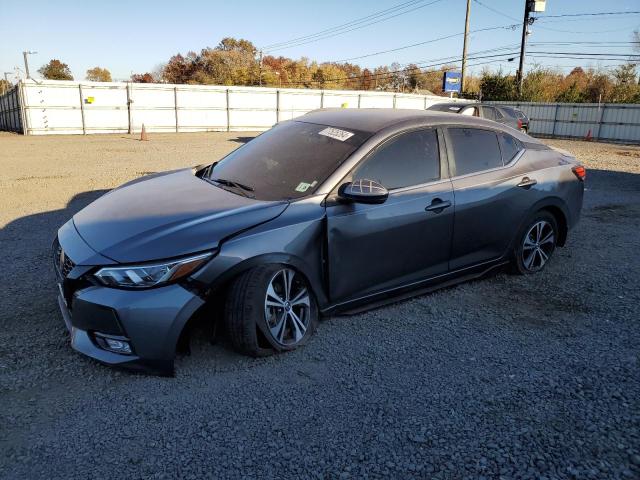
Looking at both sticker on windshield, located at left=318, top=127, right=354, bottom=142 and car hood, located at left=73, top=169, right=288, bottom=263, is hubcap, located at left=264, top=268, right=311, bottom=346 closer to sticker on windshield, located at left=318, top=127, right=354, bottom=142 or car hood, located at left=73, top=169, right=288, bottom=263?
car hood, located at left=73, top=169, right=288, bottom=263

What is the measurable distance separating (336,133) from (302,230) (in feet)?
3.56

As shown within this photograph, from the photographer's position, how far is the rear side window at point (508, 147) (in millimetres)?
4684

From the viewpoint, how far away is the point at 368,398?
2998 millimetres

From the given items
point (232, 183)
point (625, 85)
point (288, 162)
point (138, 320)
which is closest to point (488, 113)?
point (288, 162)

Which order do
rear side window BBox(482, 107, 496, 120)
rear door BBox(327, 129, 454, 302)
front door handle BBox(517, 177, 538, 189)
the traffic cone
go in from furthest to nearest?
the traffic cone
rear side window BBox(482, 107, 496, 120)
front door handle BBox(517, 177, 538, 189)
rear door BBox(327, 129, 454, 302)

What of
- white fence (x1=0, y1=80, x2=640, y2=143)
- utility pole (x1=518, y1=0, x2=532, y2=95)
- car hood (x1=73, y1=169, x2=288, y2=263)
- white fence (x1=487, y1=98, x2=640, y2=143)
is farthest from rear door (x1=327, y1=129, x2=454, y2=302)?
utility pole (x1=518, y1=0, x2=532, y2=95)

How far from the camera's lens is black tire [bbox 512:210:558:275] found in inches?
190

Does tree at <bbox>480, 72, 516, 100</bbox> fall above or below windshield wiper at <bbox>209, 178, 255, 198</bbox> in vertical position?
above

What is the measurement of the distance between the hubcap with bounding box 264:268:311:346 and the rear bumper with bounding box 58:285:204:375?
0.50m

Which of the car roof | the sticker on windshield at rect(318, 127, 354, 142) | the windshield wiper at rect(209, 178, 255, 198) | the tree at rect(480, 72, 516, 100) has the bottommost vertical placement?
the windshield wiper at rect(209, 178, 255, 198)

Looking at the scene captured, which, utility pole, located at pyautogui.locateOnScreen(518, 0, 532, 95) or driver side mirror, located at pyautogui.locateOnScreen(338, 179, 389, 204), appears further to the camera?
utility pole, located at pyautogui.locateOnScreen(518, 0, 532, 95)

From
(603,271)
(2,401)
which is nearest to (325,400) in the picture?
(2,401)

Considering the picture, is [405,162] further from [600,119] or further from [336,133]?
[600,119]

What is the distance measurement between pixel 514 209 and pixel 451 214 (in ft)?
2.77
